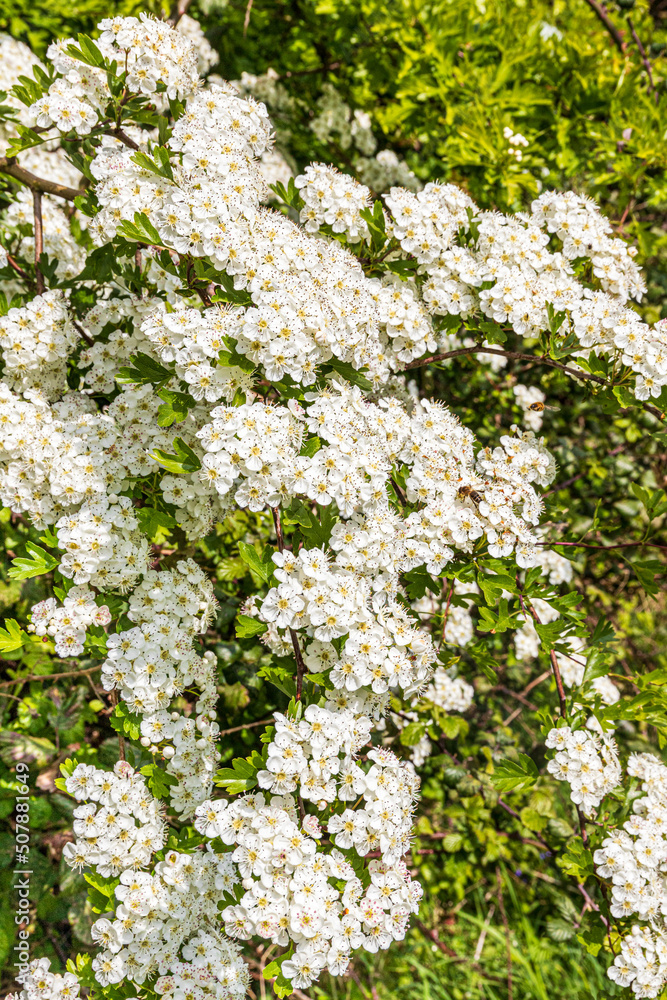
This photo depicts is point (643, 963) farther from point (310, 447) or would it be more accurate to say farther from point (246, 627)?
point (310, 447)

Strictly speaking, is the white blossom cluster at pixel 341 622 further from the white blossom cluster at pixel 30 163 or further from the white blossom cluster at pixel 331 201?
the white blossom cluster at pixel 30 163

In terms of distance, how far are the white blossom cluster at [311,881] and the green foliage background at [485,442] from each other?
0.77 meters

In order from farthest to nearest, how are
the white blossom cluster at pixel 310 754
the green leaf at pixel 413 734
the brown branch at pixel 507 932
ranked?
the brown branch at pixel 507 932 → the green leaf at pixel 413 734 → the white blossom cluster at pixel 310 754

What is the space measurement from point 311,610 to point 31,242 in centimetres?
220

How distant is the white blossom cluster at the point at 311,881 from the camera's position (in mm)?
1671

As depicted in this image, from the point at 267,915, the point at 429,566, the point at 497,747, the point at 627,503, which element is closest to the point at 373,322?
the point at 429,566

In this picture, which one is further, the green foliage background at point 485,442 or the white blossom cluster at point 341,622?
the green foliage background at point 485,442

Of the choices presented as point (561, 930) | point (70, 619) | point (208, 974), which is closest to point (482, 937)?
point (561, 930)

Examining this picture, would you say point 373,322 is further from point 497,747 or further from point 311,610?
point 497,747

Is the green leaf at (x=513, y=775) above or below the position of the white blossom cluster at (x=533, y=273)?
below

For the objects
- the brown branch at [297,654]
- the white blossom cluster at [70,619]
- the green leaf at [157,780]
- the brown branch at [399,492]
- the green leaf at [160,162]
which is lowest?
the green leaf at [157,780]

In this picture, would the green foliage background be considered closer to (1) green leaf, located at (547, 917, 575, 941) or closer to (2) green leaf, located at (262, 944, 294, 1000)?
(1) green leaf, located at (547, 917, 575, 941)

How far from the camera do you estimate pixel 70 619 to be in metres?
2.00

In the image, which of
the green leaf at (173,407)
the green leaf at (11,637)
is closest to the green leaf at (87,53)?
A: the green leaf at (173,407)
